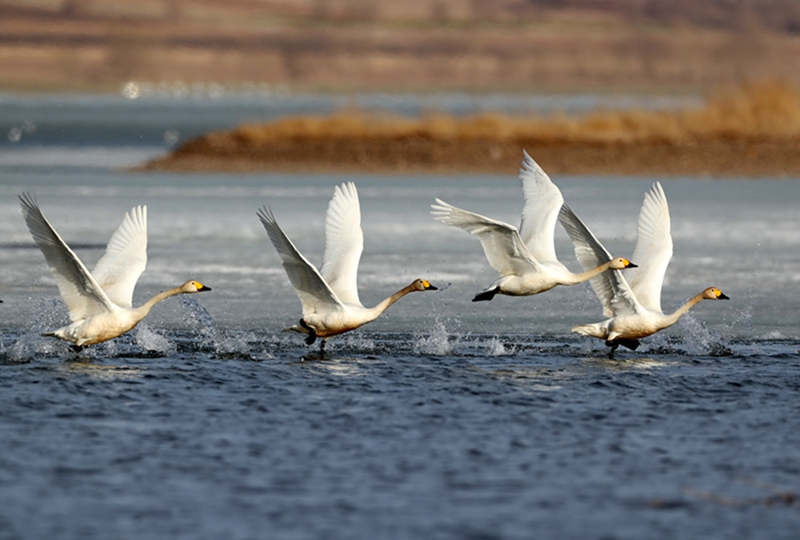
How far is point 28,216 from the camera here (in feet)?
36.5

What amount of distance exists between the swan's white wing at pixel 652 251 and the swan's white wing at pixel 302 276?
9.62 feet

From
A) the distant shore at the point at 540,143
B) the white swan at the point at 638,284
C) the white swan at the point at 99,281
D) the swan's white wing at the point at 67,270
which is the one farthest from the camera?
the distant shore at the point at 540,143

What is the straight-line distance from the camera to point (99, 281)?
12.4m

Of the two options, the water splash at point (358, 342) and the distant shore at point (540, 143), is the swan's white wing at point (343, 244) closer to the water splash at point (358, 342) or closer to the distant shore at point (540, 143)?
the water splash at point (358, 342)

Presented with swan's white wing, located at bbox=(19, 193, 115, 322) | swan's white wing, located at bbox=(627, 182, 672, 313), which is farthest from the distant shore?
swan's white wing, located at bbox=(19, 193, 115, 322)

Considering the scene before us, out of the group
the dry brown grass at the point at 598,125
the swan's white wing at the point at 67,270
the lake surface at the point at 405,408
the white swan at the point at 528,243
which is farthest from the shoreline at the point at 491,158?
the swan's white wing at the point at 67,270

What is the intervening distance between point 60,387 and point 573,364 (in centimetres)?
443

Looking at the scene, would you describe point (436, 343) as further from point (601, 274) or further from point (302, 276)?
point (601, 274)

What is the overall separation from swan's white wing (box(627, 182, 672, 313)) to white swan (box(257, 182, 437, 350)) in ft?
6.77

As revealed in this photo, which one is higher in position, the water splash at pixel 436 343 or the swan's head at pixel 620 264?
the swan's head at pixel 620 264

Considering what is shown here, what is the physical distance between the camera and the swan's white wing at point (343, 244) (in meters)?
12.7

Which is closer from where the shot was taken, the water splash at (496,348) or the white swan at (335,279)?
the white swan at (335,279)

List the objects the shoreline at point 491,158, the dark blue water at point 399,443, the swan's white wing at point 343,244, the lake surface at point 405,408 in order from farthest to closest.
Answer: the shoreline at point 491,158
the swan's white wing at point 343,244
the lake surface at point 405,408
the dark blue water at point 399,443

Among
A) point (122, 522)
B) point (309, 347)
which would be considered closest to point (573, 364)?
point (309, 347)
